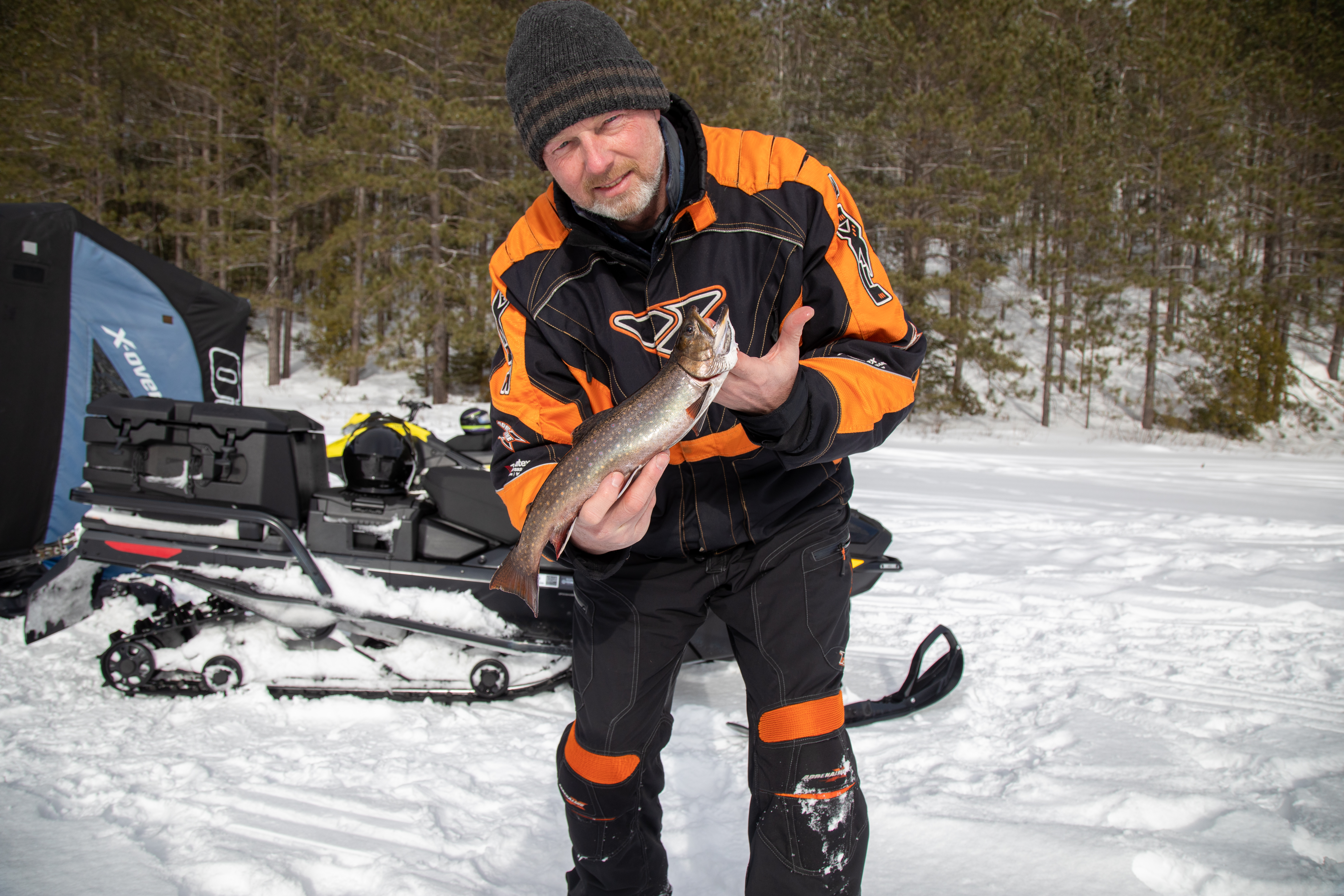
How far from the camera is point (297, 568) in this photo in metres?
3.23

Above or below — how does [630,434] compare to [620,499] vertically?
above

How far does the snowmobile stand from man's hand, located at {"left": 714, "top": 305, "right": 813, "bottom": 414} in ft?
6.19

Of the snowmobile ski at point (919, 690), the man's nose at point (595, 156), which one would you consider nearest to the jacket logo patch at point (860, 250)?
the man's nose at point (595, 156)

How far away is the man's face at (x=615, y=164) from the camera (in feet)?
5.15

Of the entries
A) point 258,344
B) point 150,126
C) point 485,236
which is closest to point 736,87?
point 485,236

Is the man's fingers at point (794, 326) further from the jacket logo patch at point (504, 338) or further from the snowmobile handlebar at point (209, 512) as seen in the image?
the snowmobile handlebar at point (209, 512)

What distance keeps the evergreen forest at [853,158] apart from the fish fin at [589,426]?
48.1 feet

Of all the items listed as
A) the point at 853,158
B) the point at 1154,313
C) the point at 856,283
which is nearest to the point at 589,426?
the point at 856,283

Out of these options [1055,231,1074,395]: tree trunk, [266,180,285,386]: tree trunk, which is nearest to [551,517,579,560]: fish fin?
[266,180,285,386]: tree trunk

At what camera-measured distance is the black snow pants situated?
1474 mm

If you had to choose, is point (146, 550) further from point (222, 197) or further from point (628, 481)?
point (222, 197)

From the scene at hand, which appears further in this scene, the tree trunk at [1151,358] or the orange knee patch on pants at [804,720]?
the tree trunk at [1151,358]

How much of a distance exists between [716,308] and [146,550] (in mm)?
3035

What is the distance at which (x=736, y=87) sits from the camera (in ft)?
49.9
